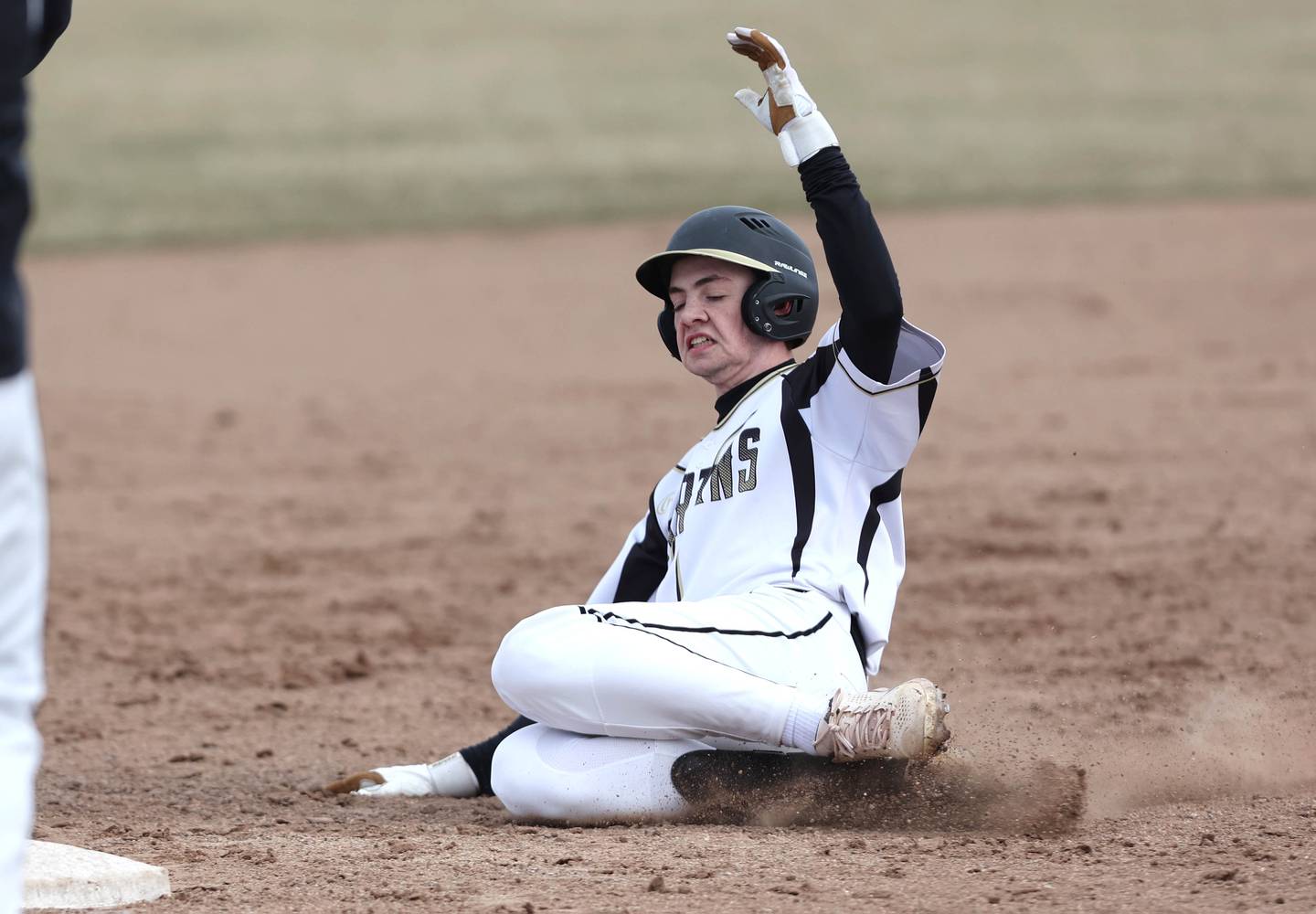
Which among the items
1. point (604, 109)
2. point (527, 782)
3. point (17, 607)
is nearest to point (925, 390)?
point (527, 782)

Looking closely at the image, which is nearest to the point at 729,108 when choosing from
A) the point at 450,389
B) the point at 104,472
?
the point at 450,389

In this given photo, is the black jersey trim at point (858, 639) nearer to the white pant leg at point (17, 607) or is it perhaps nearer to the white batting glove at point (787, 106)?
the white batting glove at point (787, 106)

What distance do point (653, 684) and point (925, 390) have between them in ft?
2.86

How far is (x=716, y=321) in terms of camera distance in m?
3.92

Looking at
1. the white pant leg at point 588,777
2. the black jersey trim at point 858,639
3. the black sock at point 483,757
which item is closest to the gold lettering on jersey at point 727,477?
the black jersey trim at point 858,639

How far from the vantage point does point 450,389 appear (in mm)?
10336

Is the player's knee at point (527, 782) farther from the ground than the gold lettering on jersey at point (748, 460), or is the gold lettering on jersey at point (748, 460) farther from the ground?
the gold lettering on jersey at point (748, 460)

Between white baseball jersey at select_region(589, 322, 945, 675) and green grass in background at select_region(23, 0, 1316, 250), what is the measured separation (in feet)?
33.8

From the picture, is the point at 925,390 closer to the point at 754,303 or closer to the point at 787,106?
the point at 754,303

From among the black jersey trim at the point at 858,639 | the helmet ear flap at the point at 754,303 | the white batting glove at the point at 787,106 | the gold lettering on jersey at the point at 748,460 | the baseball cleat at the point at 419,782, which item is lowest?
the baseball cleat at the point at 419,782

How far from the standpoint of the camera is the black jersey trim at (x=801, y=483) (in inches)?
146

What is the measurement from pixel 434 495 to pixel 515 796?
4.51 meters

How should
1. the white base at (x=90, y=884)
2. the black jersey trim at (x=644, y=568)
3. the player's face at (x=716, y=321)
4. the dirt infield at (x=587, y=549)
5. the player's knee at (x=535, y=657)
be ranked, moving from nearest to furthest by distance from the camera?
1. the white base at (x=90, y=884)
2. the dirt infield at (x=587, y=549)
3. the player's knee at (x=535, y=657)
4. the player's face at (x=716, y=321)
5. the black jersey trim at (x=644, y=568)

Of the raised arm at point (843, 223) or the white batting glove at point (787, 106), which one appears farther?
the white batting glove at point (787, 106)
